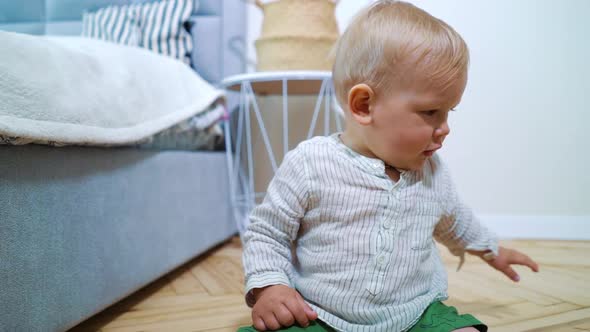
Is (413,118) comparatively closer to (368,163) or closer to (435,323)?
(368,163)

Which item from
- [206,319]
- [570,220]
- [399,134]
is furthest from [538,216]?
[206,319]

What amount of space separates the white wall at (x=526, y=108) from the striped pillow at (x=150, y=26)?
2.53ft

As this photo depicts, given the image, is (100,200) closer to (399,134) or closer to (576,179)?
(399,134)

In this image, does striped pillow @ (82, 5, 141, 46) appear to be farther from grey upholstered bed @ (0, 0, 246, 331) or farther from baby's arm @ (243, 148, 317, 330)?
baby's arm @ (243, 148, 317, 330)

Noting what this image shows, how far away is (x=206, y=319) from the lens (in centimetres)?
67

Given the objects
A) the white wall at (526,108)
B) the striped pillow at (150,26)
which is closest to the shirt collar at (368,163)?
the white wall at (526,108)

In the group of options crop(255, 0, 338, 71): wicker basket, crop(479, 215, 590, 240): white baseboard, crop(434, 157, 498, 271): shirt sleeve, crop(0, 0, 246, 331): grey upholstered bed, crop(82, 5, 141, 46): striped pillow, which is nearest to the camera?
crop(0, 0, 246, 331): grey upholstered bed

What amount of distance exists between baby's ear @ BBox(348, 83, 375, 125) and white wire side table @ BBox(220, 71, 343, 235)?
0.53 metres

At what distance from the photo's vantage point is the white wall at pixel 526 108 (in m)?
0.69

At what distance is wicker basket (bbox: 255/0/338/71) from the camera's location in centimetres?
113

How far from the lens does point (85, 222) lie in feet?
1.96

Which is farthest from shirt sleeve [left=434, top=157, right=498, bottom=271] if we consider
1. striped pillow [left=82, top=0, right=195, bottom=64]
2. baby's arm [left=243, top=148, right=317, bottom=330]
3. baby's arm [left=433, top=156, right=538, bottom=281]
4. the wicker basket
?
striped pillow [left=82, top=0, right=195, bottom=64]

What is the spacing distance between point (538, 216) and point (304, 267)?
1.74 ft

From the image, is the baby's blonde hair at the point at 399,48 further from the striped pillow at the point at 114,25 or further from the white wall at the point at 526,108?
the striped pillow at the point at 114,25
